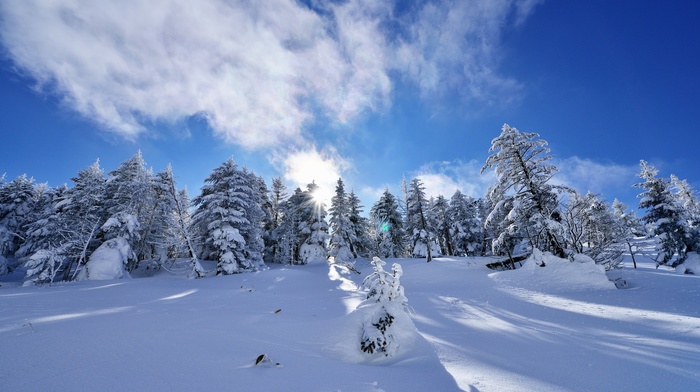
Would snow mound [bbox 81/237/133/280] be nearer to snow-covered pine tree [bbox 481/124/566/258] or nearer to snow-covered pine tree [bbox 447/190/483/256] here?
snow-covered pine tree [bbox 481/124/566/258]

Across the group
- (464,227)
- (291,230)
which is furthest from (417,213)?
(291,230)

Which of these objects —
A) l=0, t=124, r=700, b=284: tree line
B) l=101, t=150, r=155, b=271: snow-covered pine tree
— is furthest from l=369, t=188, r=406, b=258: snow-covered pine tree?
l=101, t=150, r=155, b=271: snow-covered pine tree

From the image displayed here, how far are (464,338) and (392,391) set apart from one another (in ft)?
14.0

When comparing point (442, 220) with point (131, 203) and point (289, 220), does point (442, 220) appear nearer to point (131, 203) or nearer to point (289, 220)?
point (289, 220)

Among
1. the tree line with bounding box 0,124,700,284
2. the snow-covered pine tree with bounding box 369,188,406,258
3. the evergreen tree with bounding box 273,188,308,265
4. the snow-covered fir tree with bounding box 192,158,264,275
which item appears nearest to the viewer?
the tree line with bounding box 0,124,700,284

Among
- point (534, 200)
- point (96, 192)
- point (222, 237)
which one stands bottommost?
point (222, 237)

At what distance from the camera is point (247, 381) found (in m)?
3.34

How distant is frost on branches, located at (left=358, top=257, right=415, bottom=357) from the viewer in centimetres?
537

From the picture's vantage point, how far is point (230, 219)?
2238 cm

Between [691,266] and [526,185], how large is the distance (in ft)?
56.1

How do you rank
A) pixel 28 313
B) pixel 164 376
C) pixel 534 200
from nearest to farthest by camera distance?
pixel 164 376 < pixel 28 313 < pixel 534 200

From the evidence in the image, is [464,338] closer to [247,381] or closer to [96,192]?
[247,381]

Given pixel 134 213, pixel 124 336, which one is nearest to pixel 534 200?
pixel 124 336

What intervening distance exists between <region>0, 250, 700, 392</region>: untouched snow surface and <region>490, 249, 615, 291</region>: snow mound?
2.26 m
